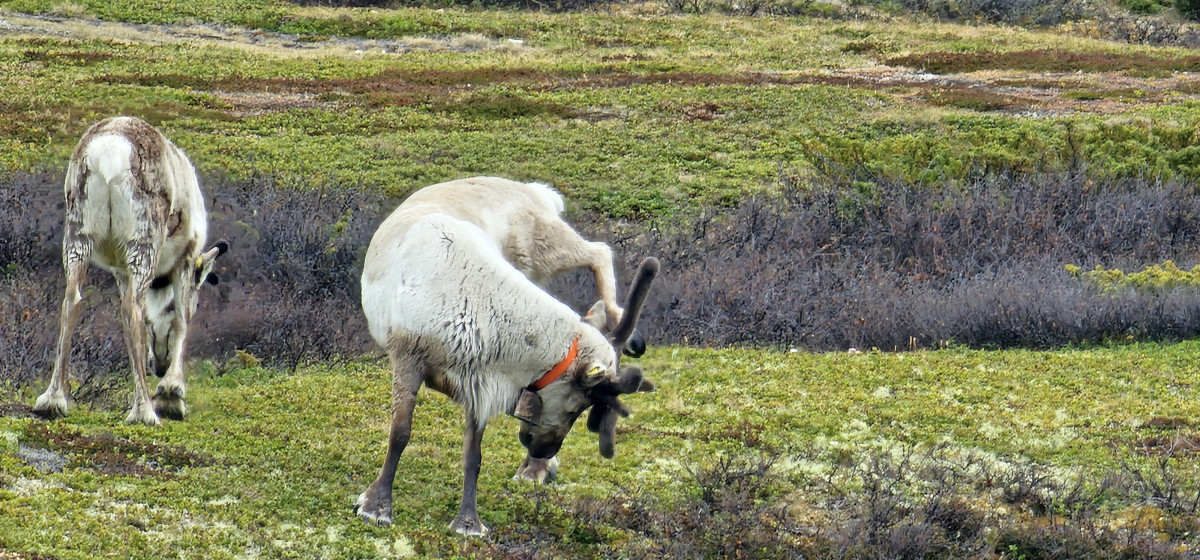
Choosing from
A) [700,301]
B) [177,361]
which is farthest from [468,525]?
[700,301]

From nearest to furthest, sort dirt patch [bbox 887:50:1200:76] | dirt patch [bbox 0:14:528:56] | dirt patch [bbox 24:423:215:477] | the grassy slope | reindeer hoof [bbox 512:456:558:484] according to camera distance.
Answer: the grassy slope < dirt patch [bbox 24:423:215:477] < reindeer hoof [bbox 512:456:558:484] < dirt patch [bbox 887:50:1200:76] < dirt patch [bbox 0:14:528:56]

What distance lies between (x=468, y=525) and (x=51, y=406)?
10.0 feet

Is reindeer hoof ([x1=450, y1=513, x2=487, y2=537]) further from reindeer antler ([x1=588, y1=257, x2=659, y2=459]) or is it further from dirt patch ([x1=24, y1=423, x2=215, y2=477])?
dirt patch ([x1=24, y1=423, x2=215, y2=477])

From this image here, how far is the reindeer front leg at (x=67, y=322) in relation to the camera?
786 cm

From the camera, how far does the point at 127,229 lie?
8102 mm

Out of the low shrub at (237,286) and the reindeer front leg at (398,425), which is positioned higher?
the reindeer front leg at (398,425)

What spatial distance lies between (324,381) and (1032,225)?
33.7ft

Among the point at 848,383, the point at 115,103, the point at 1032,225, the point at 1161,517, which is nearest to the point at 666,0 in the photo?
the point at 115,103

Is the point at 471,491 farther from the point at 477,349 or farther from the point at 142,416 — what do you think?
the point at 142,416

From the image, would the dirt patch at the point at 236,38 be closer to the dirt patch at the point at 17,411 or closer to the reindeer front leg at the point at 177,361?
the reindeer front leg at the point at 177,361

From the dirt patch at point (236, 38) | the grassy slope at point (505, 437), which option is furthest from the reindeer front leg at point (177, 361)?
the dirt patch at point (236, 38)

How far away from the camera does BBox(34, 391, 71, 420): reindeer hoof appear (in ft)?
25.9

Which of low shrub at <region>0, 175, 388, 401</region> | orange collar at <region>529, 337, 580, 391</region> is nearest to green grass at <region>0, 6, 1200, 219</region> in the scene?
low shrub at <region>0, 175, 388, 401</region>

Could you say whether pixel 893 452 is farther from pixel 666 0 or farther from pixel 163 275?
pixel 666 0
